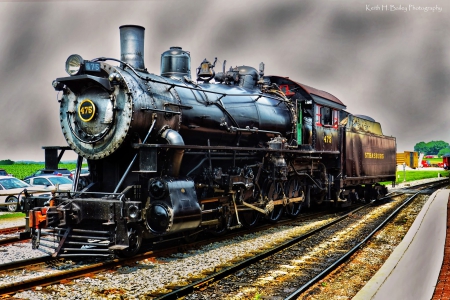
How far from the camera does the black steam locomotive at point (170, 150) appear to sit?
6.91 m

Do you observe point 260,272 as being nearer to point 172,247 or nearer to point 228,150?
point 172,247

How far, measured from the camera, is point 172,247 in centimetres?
789

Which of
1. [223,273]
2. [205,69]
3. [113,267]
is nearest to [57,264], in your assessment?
[113,267]

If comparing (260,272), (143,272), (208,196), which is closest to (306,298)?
(260,272)

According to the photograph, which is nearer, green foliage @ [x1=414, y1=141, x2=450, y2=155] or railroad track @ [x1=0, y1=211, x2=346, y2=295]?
railroad track @ [x1=0, y1=211, x2=346, y2=295]

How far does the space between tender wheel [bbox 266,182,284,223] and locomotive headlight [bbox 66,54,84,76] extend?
17.0 ft

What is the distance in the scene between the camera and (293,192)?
11.9 m

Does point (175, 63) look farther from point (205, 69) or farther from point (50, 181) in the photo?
point (50, 181)

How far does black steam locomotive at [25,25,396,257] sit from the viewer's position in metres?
6.91

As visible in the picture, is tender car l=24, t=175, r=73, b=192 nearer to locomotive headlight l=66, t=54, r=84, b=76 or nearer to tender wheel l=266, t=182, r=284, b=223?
tender wheel l=266, t=182, r=284, b=223

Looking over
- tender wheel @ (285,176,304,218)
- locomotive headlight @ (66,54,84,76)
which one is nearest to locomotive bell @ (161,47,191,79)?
locomotive headlight @ (66,54,84,76)

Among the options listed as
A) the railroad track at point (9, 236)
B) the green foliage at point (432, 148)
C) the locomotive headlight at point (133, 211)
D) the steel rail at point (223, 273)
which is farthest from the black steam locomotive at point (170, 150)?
the green foliage at point (432, 148)

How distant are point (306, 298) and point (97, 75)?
15.7 ft

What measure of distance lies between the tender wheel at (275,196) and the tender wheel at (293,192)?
0.98ft
